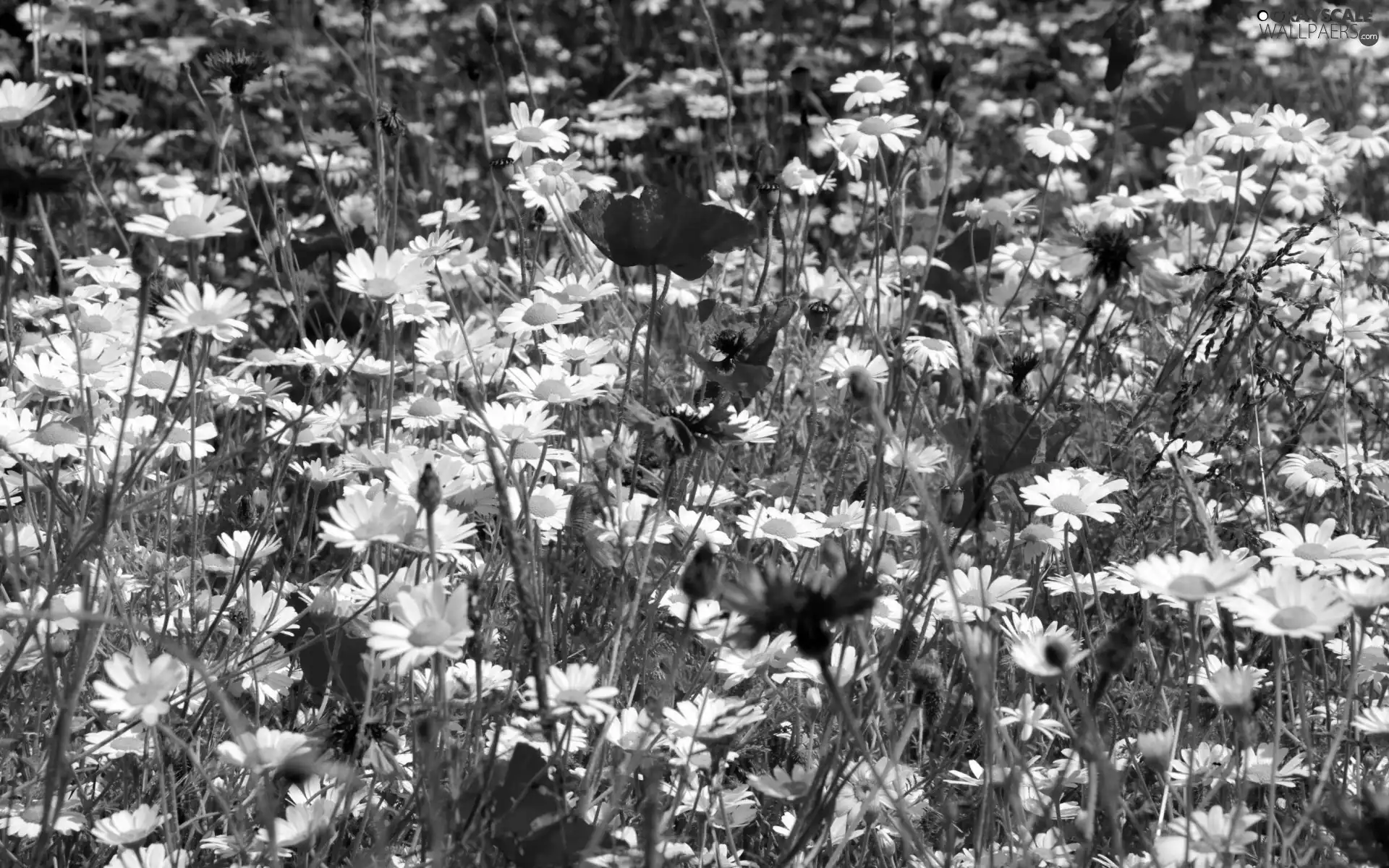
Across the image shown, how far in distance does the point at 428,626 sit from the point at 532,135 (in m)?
1.20

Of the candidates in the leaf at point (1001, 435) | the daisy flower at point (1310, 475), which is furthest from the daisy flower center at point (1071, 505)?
the daisy flower at point (1310, 475)

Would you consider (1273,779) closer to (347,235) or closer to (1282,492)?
(1282,492)

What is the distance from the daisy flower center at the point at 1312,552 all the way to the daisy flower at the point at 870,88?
1.01m

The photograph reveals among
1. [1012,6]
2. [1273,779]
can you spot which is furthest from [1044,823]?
[1012,6]

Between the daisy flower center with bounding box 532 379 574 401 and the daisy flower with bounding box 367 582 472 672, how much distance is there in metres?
0.49

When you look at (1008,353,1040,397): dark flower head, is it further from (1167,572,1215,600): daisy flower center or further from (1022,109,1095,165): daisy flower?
(1022,109,1095,165): daisy flower

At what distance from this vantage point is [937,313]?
2.72 meters

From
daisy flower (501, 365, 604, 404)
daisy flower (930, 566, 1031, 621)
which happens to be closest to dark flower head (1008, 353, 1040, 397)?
daisy flower (930, 566, 1031, 621)

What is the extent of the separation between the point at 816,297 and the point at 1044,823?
111cm

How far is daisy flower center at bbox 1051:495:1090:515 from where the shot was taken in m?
1.55

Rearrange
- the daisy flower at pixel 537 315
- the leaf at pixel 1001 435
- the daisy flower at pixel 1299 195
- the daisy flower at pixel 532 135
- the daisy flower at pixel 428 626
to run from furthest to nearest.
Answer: the daisy flower at pixel 1299 195 < the daisy flower at pixel 532 135 < the daisy flower at pixel 537 315 < the leaf at pixel 1001 435 < the daisy flower at pixel 428 626

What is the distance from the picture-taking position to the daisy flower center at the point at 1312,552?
138cm

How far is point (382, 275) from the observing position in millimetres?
1483

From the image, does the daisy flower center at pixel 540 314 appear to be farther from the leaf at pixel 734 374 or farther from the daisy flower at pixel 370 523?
the daisy flower at pixel 370 523
